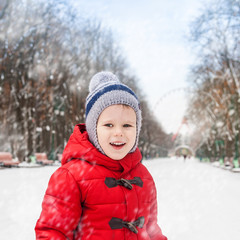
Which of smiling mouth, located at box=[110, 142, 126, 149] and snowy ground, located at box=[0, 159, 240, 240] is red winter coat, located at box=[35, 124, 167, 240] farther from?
snowy ground, located at box=[0, 159, 240, 240]

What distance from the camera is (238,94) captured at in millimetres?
24703

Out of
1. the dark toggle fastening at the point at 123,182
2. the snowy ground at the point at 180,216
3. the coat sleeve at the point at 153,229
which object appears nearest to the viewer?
the dark toggle fastening at the point at 123,182

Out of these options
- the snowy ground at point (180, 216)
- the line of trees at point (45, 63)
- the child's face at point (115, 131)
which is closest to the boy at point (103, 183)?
the child's face at point (115, 131)

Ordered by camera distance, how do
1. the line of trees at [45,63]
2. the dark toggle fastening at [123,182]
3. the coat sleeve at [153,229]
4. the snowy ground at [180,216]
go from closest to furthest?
the dark toggle fastening at [123,182] < the coat sleeve at [153,229] < the snowy ground at [180,216] < the line of trees at [45,63]

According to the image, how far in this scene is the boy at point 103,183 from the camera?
6.07 ft

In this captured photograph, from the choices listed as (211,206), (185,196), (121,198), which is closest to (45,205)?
(121,198)

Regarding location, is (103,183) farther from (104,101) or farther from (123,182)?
(104,101)

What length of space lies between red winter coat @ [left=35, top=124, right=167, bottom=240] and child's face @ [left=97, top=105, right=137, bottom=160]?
57mm

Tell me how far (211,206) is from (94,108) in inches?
255

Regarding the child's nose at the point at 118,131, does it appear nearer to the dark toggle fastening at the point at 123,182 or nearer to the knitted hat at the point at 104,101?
the knitted hat at the point at 104,101

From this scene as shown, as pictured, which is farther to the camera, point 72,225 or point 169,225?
point 169,225

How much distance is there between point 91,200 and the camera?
6.24 feet

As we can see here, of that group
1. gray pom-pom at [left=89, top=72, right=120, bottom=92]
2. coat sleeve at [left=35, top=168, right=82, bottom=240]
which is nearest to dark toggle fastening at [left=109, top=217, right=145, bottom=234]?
coat sleeve at [left=35, top=168, right=82, bottom=240]

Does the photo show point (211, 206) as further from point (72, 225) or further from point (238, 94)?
point (238, 94)
